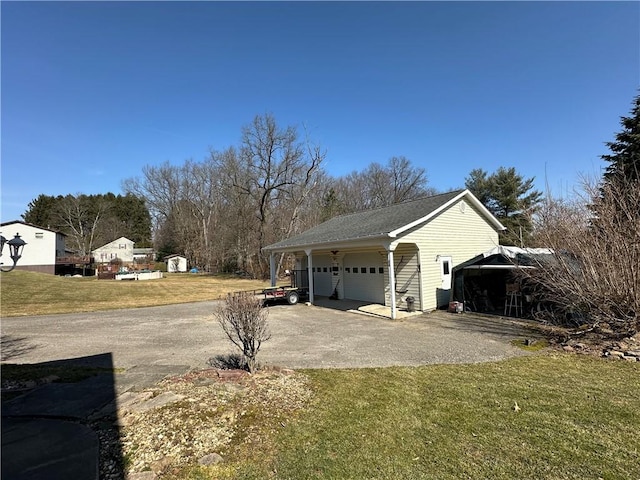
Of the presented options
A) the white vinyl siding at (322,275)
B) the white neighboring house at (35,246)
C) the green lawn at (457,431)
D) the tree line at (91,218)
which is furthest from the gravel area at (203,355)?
the tree line at (91,218)

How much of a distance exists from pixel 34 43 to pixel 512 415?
13135 millimetres

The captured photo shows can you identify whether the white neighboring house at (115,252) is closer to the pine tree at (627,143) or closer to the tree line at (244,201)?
the tree line at (244,201)

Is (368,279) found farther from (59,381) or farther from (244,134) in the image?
(244,134)

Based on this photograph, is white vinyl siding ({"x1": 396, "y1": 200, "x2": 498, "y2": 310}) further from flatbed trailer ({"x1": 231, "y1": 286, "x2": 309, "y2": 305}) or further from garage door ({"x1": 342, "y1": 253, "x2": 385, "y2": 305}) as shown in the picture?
flatbed trailer ({"x1": 231, "y1": 286, "x2": 309, "y2": 305})

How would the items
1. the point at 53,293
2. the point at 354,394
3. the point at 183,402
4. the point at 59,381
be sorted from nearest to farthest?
the point at 183,402, the point at 354,394, the point at 59,381, the point at 53,293

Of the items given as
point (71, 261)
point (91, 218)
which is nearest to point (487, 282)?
point (71, 261)

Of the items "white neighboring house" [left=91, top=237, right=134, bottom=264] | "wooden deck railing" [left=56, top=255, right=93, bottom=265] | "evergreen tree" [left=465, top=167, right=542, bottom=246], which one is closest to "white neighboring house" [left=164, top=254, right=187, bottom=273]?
"white neighboring house" [left=91, top=237, right=134, bottom=264]

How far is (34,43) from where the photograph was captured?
8508mm

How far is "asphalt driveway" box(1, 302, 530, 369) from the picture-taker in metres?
7.12

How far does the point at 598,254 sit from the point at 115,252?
58945mm

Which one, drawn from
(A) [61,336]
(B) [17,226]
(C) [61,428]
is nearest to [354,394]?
(C) [61,428]

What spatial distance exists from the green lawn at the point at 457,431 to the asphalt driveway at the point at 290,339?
1517mm

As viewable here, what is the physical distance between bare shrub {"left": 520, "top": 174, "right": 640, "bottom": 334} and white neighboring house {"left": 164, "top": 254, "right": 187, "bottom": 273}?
4709 centimetres

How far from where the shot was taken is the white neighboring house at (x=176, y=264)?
1866 inches
